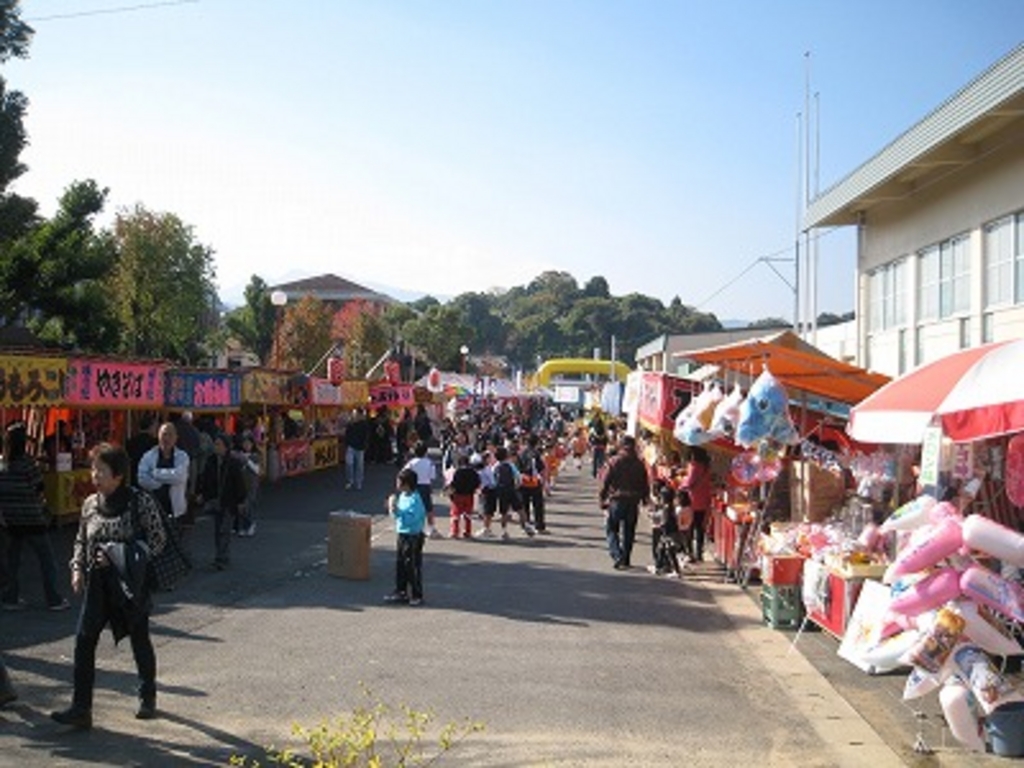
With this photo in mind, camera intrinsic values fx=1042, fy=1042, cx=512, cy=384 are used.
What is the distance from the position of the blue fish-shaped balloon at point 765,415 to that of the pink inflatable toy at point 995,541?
5.63 m

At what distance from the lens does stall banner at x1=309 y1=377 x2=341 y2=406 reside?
2808 centimetres

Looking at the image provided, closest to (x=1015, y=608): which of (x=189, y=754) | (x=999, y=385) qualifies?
(x=999, y=385)

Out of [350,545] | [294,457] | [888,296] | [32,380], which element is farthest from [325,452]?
[350,545]

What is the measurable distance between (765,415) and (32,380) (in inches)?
397

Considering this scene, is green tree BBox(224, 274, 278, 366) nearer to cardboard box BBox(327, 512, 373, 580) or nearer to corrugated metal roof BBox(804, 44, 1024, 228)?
corrugated metal roof BBox(804, 44, 1024, 228)

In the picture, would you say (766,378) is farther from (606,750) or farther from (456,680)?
(606,750)

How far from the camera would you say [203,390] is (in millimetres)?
20547

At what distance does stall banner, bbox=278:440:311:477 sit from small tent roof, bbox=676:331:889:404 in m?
14.6

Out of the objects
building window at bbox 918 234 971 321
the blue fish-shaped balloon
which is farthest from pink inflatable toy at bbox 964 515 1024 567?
building window at bbox 918 234 971 321

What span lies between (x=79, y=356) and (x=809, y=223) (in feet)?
53.7

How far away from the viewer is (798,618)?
36.0ft

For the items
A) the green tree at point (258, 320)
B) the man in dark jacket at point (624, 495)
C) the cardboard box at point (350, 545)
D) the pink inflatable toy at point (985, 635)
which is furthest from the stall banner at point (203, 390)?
the green tree at point (258, 320)

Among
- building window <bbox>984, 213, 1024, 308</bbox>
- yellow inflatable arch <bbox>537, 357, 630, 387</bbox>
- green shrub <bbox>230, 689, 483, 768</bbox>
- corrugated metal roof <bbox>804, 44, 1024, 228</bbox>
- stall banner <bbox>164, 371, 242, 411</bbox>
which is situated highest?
corrugated metal roof <bbox>804, 44, 1024, 228</bbox>

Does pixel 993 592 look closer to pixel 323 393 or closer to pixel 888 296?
pixel 888 296
